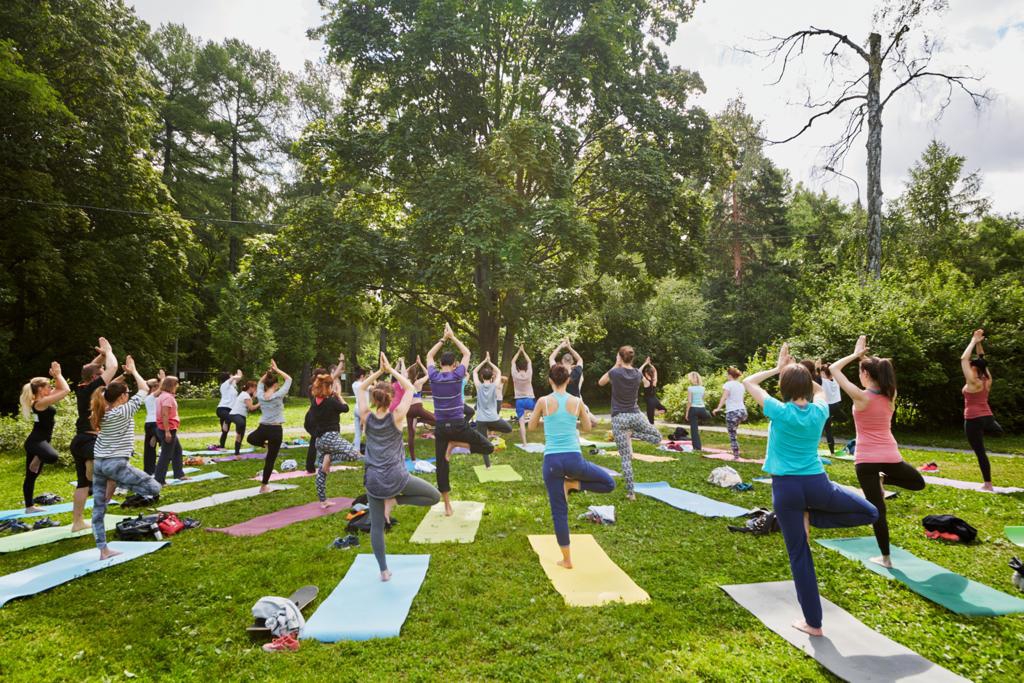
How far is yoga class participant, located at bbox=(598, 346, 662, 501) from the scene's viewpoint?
840 centimetres

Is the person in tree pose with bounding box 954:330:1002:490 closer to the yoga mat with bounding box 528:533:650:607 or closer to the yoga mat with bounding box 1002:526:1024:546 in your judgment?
the yoga mat with bounding box 1002:526:1024:546

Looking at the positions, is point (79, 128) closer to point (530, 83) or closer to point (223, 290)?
point (223, 290)

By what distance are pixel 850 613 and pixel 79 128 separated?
26.8 metres

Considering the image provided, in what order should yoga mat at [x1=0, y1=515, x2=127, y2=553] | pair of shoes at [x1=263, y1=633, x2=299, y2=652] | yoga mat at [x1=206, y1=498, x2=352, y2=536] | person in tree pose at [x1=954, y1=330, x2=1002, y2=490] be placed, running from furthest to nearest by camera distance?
person in tree pose at [x1=954, y1=330, x2=1002, y2=490] → yoga mat at [x1=206, y1=498, x2=352, y2=536] → yoga mat at [x1=0, y1=515, x2=127, y2=553] → pair of shoes at [x1=263, y1=633, x2=299, y2=652]

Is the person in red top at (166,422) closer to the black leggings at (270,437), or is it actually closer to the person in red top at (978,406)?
the black leggings at (270,437)

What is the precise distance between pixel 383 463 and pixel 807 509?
3987 millimetres

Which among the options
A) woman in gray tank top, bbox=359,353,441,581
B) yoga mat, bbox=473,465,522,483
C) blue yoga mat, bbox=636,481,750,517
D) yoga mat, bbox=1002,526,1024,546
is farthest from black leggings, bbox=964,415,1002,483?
woman in gray tank top, bbox=359,353,441,581

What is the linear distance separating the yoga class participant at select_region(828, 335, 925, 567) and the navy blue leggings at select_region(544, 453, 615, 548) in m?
2.69

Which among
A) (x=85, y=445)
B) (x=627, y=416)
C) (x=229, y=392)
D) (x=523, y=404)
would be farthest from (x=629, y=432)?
(x=229, y=392)

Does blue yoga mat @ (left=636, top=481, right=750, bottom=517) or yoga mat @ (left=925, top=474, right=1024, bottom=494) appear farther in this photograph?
yoga mat @ (left=925, top=474, right=1024, bottom=494)

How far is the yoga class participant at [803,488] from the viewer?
4051 millimetres

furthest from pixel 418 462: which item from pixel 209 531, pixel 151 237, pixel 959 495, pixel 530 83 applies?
pixel 151 237

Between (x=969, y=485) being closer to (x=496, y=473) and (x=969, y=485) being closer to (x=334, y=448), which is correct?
(x=496, y=473)

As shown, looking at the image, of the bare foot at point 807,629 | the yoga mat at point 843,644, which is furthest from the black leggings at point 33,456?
the bare foot at point 807,629
